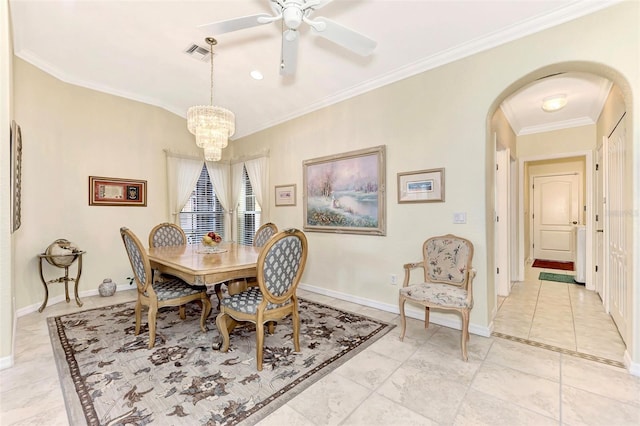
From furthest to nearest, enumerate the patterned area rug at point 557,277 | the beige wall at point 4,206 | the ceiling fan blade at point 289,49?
the patterned area rug at point 557,277, the beige wall at point 4,206, the ceiling fan blade at point 289,49

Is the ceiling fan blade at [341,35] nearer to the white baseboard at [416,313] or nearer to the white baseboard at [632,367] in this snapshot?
the white baseboard at [416,313]

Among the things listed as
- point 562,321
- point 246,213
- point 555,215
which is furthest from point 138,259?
point 555,215

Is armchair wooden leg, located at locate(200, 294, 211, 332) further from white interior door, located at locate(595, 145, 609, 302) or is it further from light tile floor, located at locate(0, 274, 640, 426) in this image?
white interior door, located at locate(595, 145, 609, 302)

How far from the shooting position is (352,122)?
3746mm

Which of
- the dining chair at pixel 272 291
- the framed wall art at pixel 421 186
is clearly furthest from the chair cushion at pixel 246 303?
the framed wall art at pixel 421 186

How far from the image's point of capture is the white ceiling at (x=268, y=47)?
2.49m

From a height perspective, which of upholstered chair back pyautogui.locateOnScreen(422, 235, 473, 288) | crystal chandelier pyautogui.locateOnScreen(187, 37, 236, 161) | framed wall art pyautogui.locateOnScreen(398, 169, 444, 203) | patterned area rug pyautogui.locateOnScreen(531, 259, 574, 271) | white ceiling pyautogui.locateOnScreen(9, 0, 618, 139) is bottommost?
patterned area rug pyautogui.locateOnScreen(531, 259, 574, 271)

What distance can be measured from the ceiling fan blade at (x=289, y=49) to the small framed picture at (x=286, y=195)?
231 cm

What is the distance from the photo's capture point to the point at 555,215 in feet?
22.3

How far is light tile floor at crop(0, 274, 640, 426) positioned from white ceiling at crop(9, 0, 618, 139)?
281cm

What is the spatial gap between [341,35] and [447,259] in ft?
7.34

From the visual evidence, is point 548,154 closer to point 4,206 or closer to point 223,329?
point 223,329

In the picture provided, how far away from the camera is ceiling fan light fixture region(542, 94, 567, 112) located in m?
3.49

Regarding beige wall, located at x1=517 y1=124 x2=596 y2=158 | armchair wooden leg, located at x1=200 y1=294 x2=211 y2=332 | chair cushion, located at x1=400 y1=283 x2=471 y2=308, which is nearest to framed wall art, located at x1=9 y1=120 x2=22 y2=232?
armchair wooden leg, located at x1=200 y1=294 x2=211 y2=332
